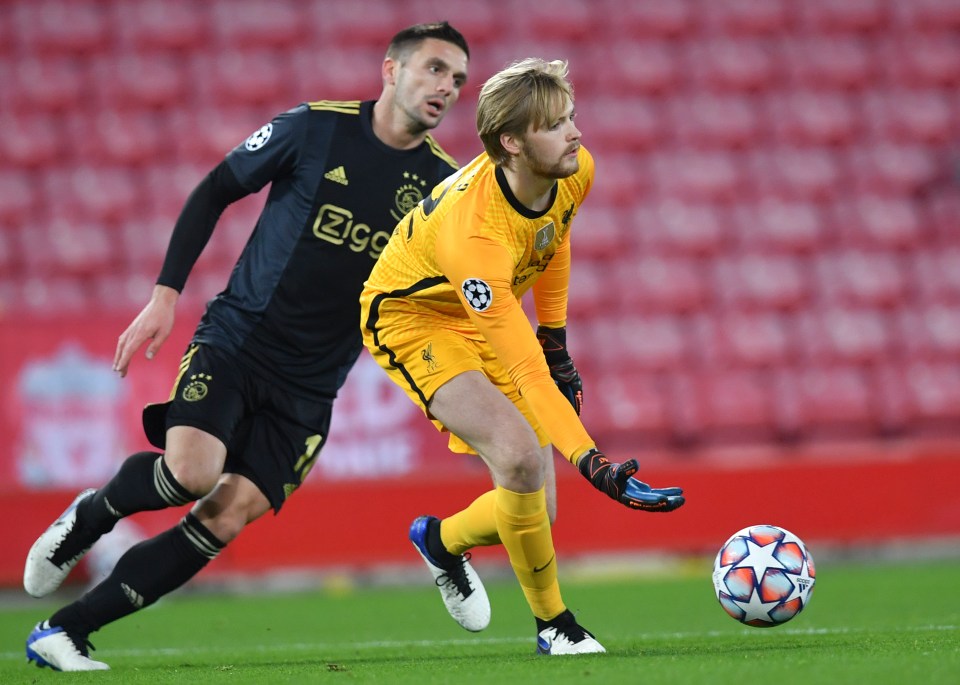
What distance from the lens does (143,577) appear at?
4516mm

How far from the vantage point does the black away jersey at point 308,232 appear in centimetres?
473

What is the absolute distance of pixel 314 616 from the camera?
652 cm

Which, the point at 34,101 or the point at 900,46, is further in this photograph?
the point at 900,46

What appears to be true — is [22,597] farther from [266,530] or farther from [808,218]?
[808,218]

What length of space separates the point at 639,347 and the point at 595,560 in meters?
1.63

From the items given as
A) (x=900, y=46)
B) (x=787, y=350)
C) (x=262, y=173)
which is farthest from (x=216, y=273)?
(x=900, y=46)

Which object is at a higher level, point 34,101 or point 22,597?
point 34,101

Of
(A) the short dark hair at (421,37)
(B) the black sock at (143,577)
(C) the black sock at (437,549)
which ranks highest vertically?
(A) the short dark hair at (421,37)

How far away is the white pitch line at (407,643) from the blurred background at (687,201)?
2.86 m

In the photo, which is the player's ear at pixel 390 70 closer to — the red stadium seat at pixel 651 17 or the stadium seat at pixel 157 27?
the stadium seat at pixel 157 27

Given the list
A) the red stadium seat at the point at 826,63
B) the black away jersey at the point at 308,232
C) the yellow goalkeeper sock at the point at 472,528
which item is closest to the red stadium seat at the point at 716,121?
the red stadium seat at the point at 826,63

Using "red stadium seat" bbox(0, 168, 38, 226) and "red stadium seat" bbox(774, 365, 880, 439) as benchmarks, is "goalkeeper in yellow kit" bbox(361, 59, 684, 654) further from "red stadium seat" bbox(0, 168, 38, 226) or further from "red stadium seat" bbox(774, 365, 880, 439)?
"red stadium seat" bbox(0, 168, 38, 226)

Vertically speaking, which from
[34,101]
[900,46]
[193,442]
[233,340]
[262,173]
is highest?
[900,46]

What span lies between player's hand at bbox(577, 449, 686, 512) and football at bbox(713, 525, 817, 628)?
0.86 m
